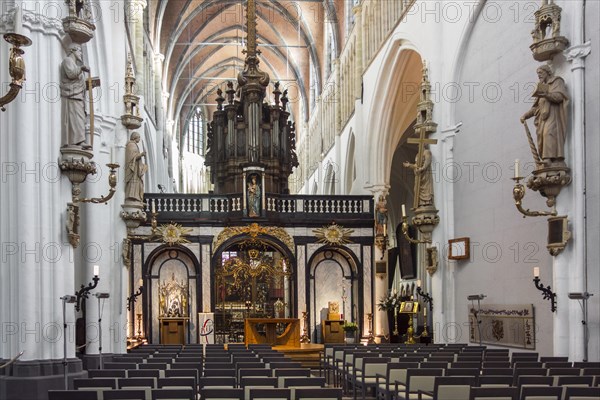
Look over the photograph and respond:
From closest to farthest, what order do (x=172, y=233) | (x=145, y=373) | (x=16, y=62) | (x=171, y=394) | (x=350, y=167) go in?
(x=16, y=62)
(x=171, y=394)
(x=145, y=373)
(x=172, y=233)
(x=350, y=167)

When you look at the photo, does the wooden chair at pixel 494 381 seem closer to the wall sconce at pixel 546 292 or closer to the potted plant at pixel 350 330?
the wall sconce at pixel 546 292

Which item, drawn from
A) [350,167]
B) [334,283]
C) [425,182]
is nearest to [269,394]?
[425,182]

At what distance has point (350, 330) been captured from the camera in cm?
2553

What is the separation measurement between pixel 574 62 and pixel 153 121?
2434cm

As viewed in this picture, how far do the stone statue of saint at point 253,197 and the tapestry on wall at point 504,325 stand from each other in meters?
8.62

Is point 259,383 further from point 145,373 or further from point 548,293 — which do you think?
point 548,293

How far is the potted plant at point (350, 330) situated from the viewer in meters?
25.3

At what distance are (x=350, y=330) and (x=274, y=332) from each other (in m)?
2.48

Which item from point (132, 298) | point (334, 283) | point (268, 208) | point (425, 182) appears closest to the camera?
point (425, 182)

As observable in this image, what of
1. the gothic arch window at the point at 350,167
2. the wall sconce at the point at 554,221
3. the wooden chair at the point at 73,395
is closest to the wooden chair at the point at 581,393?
the wooden chair at the point at 73,395

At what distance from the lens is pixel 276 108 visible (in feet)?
101

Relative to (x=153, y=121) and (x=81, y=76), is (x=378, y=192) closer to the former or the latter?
(x=153, y=121)

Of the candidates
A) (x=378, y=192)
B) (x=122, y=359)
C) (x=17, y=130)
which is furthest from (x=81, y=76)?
(x=378, y=192)

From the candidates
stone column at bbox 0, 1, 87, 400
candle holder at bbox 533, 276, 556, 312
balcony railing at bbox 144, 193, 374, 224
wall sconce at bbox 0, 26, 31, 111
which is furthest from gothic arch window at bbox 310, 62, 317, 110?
wall sconce at bbox 0, 26, 31, 111
